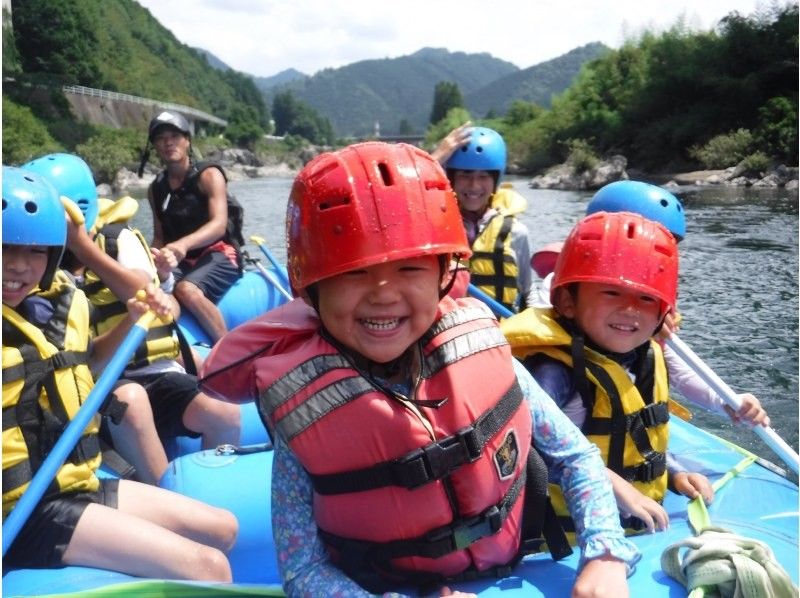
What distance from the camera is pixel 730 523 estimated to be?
2.27m

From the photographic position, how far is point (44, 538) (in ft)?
6.66

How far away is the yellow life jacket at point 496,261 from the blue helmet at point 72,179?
6.78ft

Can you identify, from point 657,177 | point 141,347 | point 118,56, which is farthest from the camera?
point 118,56

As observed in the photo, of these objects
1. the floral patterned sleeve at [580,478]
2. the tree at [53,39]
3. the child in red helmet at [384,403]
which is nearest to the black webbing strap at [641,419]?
the floral patterned sleeve at [580,478]

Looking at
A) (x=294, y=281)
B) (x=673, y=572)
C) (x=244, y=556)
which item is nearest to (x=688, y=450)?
(x=673, y=572)

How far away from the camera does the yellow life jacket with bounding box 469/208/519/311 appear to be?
4398mm

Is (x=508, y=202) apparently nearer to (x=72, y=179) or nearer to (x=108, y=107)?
(x=72, y=179)

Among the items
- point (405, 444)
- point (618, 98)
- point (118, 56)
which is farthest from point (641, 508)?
point (118, 56)

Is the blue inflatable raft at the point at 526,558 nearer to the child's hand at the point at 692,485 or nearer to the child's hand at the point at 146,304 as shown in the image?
the child's hand at the point at 692,485

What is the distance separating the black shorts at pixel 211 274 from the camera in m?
4.70

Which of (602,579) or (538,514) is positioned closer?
(602,579)

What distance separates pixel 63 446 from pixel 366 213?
1208 millimetres

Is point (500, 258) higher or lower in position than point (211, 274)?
higher

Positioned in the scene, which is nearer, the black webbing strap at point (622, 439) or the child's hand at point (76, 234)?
the black webbing strap at point (622, 439)
